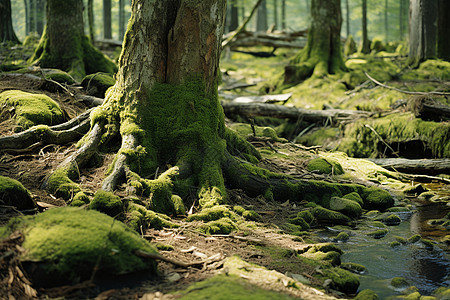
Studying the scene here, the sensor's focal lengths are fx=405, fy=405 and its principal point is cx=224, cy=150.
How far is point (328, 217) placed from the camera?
566cm

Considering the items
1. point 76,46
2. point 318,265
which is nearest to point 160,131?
point 318,265

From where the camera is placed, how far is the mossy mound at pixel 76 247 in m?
2.86

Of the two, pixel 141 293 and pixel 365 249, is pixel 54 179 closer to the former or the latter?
pixel 141 293

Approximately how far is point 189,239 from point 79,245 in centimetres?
144

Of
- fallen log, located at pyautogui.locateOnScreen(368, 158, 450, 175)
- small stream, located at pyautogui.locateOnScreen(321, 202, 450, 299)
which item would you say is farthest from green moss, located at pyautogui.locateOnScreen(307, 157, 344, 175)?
small stream, located at pyautogui.locateOnScreen(321, 202, 450, 299)

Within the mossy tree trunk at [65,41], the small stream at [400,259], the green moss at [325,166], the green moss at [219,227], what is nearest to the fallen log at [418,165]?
the green moss at [325,166]

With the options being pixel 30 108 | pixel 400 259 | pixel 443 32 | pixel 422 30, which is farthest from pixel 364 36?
pixel 400 259

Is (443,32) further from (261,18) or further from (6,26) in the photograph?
(261,18)

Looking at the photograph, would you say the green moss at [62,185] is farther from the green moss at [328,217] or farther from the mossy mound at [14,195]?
the green moss at [328,217]

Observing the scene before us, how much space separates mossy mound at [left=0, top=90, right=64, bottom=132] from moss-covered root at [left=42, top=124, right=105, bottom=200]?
1.27 meters

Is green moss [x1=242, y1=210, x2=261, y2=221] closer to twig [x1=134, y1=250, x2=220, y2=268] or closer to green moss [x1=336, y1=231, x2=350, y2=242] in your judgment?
green moss [x1=336, y1=231, x2=350, y2=242]

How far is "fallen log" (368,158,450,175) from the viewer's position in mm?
7992

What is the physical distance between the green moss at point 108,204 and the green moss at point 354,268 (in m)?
2.38

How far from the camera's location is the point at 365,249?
4742mm
